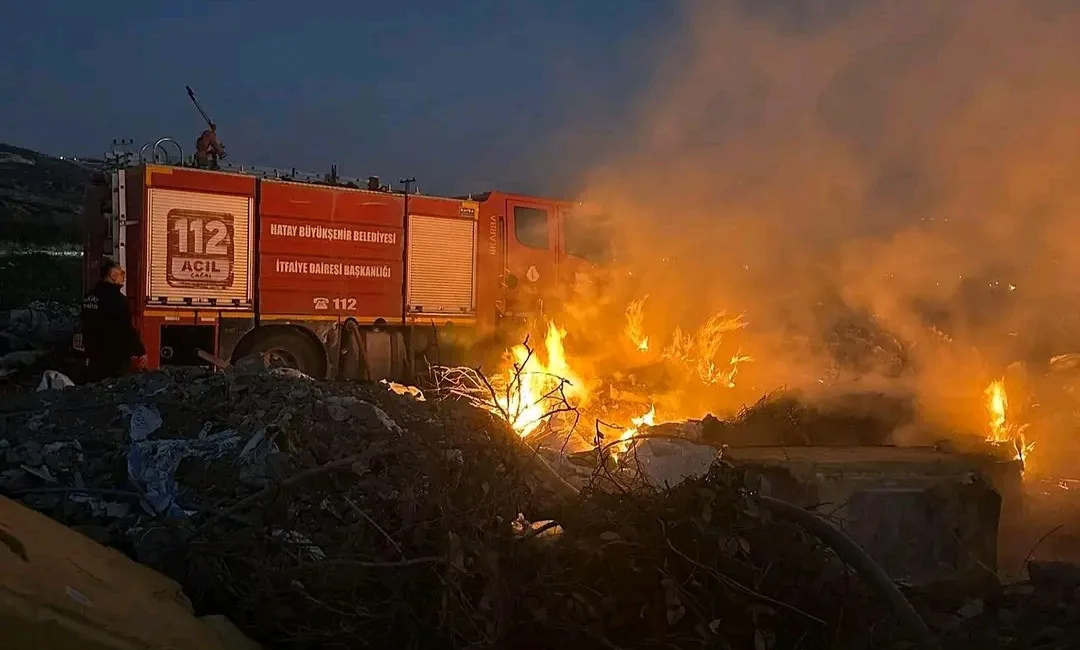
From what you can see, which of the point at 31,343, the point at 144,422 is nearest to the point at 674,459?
the point at 144,422

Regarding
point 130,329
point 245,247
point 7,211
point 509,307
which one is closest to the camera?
point 130,329

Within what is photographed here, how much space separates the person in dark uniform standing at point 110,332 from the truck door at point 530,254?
20.1 ft

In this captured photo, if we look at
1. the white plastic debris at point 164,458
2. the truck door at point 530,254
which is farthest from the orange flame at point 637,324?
the white plastic debris at point 164,458

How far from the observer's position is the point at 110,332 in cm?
818

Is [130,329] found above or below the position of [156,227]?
below

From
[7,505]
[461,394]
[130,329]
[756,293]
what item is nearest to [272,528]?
[7,505]

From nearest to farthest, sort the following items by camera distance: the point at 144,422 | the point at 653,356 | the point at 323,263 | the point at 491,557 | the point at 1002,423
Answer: the point at 491,557
the point at 144,422
the point at 1002,423
the point at 653,356
the point at 323,263

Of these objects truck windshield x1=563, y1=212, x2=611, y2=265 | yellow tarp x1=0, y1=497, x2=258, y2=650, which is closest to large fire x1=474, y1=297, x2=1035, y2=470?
truck windshield x1=563, y1=212, x2=611, y2=265

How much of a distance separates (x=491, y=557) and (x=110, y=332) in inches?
258

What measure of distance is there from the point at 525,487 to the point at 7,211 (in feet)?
137

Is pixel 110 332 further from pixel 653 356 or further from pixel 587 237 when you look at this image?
pixel 587 237

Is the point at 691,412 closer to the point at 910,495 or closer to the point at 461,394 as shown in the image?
the point at 461,394

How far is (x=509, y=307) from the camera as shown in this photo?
43.9ft

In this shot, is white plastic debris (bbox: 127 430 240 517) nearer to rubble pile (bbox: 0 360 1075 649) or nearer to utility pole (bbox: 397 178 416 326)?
rubble pile (bbox: 0 360 1075 649)
